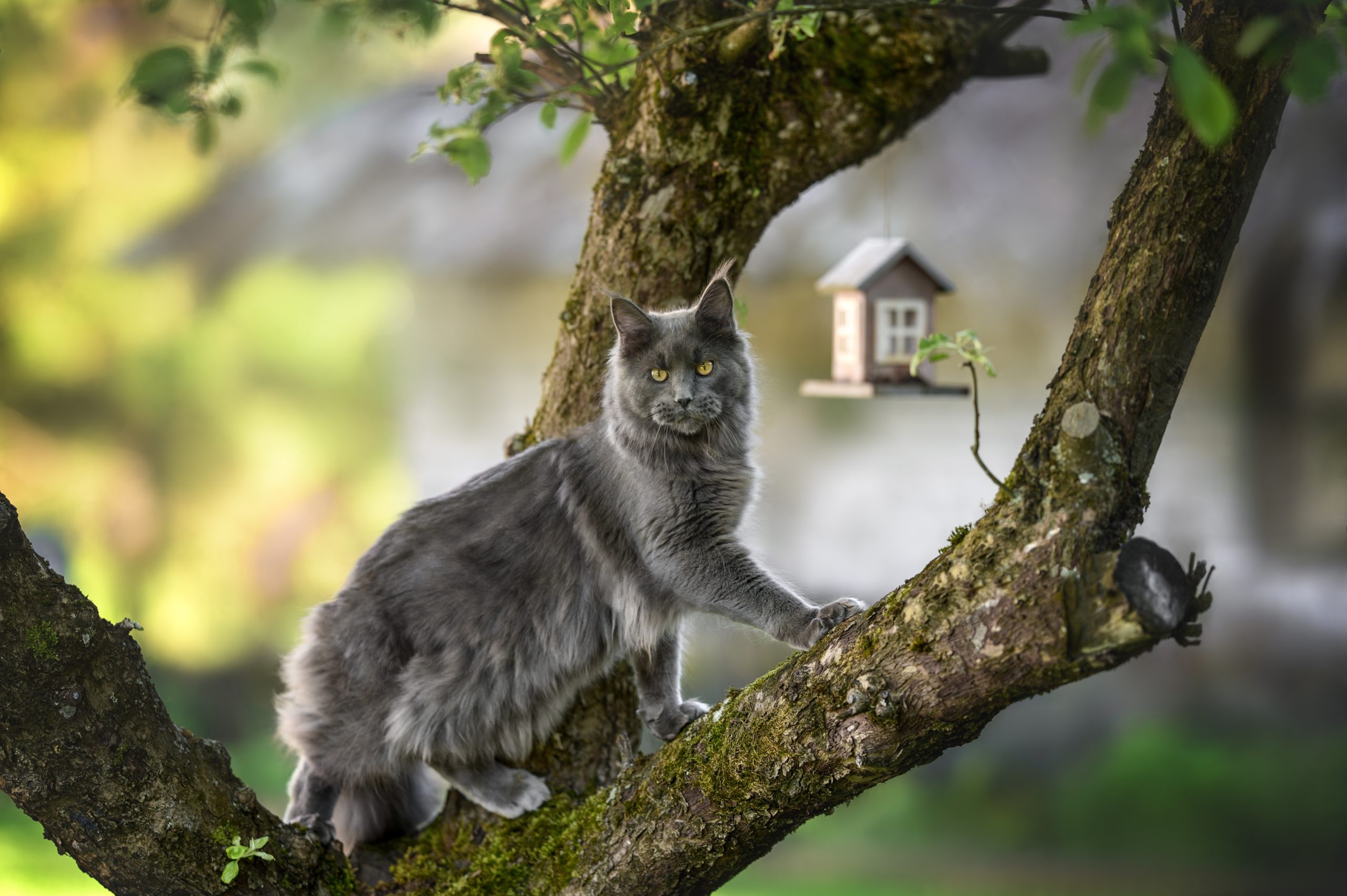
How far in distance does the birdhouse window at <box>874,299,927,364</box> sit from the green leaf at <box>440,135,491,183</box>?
4.08ft

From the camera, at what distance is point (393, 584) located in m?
2.13

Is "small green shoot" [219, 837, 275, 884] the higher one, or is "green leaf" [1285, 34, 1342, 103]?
"green leaf" [1285, 34, 1342, 103]

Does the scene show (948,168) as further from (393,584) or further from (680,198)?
(393,584)

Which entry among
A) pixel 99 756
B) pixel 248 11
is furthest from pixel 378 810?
pixel 248 11

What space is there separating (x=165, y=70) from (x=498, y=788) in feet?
5.17

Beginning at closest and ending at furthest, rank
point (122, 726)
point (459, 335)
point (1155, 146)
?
point (1155, 146)
point (122, 726)
point (459, 335)

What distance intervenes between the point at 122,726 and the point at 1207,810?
4.29 m

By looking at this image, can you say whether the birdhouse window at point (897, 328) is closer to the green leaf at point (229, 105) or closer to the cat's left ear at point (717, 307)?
the cat's left ear at point (717, 307)

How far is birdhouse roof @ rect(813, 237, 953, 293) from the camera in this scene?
301 cm

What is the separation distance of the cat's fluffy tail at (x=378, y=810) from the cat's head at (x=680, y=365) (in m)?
0.92

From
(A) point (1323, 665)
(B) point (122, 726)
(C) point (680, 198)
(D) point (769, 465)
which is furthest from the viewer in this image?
(D) point (769, 465)

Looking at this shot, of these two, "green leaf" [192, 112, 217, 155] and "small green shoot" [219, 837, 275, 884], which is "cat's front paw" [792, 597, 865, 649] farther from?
"green leaf" [192, 112, 217, 155]

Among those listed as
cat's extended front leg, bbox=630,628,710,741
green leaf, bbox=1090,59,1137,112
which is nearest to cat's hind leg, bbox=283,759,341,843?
cat's extended front leg, bbox=630,628,710,741

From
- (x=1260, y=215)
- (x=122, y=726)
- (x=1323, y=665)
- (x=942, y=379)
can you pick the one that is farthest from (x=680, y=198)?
(x=1323, y=665)
